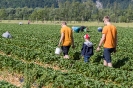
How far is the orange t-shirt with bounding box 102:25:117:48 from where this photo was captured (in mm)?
10953

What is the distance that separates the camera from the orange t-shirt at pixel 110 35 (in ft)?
35.9

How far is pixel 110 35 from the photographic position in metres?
11.0

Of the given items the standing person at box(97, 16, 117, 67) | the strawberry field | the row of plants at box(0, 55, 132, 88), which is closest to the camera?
the row of plants at box(0, 55, 132, 88)

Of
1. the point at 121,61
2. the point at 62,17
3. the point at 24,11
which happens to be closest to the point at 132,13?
the point at 62,17

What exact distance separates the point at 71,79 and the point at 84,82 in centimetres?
53

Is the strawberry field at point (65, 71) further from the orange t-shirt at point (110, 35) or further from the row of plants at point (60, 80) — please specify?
the orange t-shirt at point (110, 35)

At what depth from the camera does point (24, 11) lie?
142m

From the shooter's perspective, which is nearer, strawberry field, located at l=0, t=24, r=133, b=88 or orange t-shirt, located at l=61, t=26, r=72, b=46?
strawberry field, located at l=0, t=24, r=133, b=88

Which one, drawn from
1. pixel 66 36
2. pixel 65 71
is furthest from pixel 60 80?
pixel 66 36

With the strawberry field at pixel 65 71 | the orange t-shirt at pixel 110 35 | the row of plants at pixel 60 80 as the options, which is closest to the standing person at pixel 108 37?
the orange t-shirt at pixel 110 35

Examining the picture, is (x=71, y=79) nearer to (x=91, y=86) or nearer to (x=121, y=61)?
(x=91, y=86)

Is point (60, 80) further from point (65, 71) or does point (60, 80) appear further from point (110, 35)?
point (110, 35)

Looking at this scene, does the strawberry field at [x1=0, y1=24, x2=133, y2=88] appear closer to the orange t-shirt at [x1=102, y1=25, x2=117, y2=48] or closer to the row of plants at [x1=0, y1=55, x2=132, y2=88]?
the row of plants at [x1=0, y1=55, x2=132, y2=88]

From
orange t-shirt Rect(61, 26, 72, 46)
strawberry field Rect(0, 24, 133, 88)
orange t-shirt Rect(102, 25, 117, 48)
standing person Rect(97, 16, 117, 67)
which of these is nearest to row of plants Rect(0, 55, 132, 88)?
strawberry field Rect(0, 24, 133, 88)
